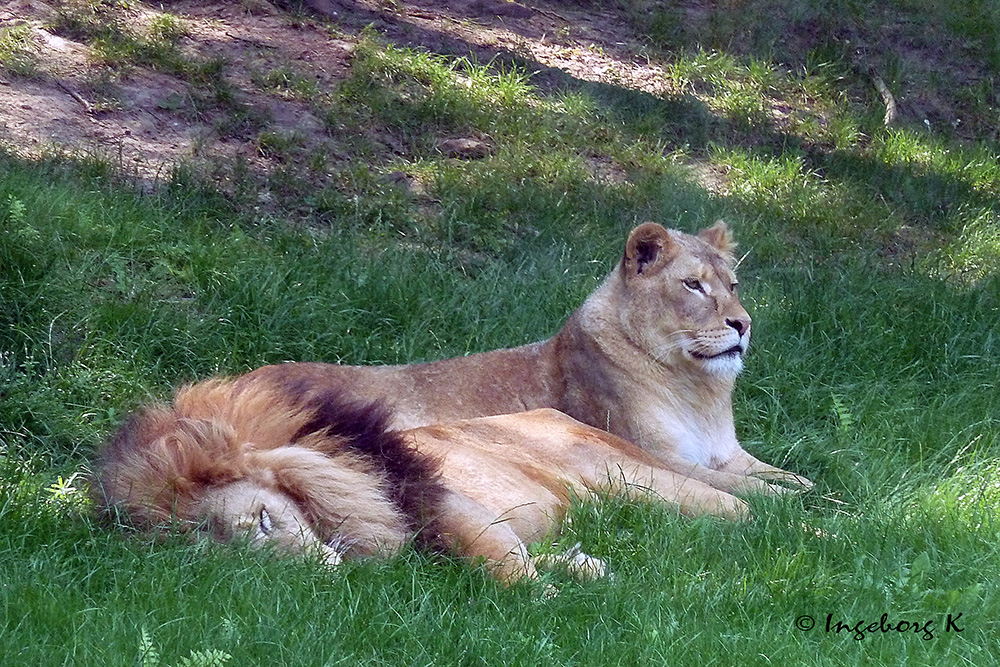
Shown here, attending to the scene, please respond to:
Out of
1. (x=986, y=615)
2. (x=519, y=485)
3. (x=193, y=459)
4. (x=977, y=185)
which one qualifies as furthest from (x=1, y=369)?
(x=977, y=185)

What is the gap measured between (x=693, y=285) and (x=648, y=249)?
0.32 metres

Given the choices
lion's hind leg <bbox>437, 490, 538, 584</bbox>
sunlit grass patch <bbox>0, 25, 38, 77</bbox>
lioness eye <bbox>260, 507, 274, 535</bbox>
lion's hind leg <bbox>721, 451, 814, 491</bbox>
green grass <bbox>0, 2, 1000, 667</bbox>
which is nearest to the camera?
green grass <bbox>0, 2, 1000, 667</bbox>

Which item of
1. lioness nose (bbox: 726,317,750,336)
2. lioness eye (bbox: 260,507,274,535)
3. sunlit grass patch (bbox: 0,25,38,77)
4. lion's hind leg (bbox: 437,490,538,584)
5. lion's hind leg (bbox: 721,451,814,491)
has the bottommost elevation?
lion's hind leg (bbox: 721,451,814,491)

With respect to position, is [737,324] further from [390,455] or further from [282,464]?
[282,464]

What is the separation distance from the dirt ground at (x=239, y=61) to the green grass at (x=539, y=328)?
297mm

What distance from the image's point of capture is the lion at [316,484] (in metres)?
4.09

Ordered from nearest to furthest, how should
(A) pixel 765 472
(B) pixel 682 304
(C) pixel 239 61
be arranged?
(A) pixel 765 472
(B) pixel 682 304
(C) pixel 239 61

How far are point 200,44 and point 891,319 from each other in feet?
19.6

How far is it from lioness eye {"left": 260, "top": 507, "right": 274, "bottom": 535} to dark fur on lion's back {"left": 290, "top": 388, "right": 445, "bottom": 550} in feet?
1.17

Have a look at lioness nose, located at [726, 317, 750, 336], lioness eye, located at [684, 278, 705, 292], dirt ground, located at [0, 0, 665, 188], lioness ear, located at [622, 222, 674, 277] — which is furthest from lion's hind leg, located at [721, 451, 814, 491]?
dirt ground, located at [0, 0, 665, 188]

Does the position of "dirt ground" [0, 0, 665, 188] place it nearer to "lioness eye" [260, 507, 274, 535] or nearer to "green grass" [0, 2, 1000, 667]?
"green grass" [0, 2, 1000, 667]

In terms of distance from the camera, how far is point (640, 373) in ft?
20.3

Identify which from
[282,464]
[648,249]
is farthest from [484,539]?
[648,249]

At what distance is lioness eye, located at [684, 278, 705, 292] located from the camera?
6.16m
